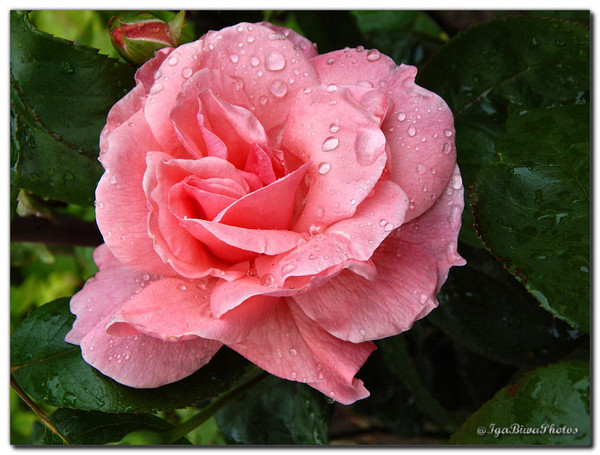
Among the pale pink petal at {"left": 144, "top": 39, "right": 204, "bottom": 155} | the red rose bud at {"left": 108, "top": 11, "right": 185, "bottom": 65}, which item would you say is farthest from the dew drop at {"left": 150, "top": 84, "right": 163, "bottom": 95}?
the red rose bud at {"left": 108, "top": 11, "right": 185, "bottom": 65}

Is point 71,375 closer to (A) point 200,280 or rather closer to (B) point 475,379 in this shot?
(A) point 200,280

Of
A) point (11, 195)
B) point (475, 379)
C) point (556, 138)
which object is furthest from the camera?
point (475, 379)

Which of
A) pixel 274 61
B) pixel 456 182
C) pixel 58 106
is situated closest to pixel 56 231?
pixel 58 106

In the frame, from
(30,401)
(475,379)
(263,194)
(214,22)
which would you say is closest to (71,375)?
(30,401)

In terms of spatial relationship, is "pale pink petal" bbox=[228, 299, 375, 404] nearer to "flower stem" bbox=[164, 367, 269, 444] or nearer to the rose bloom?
the rose bloom

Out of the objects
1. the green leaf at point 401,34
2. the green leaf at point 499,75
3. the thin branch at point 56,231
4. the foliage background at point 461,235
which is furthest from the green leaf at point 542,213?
the thin branch at point 56,231

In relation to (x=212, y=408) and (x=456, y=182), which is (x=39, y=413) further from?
(x=456, y=182)
